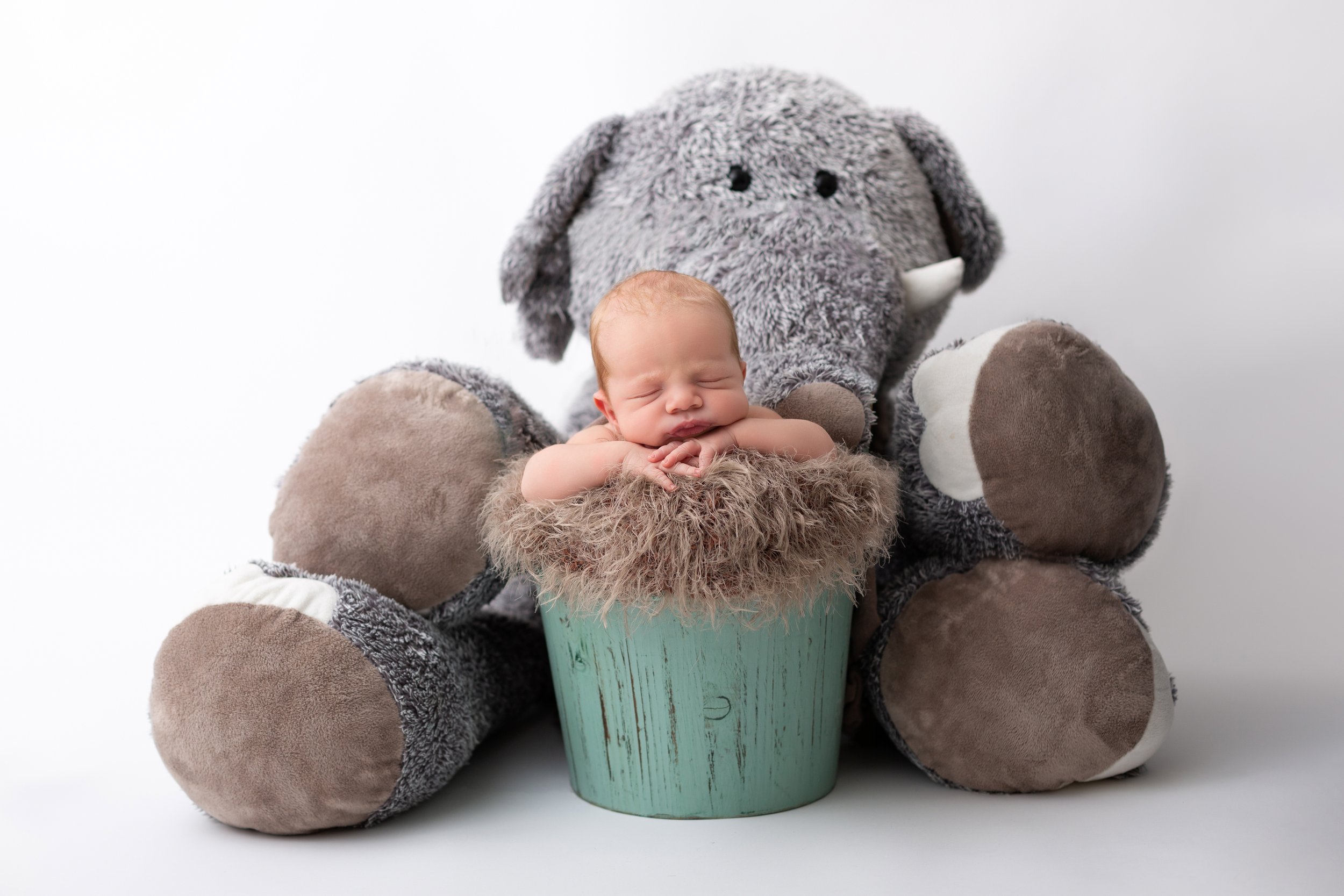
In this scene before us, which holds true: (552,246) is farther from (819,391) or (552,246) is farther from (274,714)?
(274,714)

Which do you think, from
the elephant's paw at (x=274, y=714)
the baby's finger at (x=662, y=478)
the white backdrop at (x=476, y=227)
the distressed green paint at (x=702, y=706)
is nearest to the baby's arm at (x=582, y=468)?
the baby's finger at (x=662, y=478)

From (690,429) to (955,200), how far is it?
648mm

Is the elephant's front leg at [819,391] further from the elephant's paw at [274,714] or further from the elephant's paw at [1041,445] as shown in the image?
the elephant's paw at [274,714]

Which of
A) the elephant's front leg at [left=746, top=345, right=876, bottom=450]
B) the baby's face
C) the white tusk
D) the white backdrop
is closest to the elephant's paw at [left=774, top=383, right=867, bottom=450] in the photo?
the elephant's front leg at [left=746, top=345, right=876, bottom=450]

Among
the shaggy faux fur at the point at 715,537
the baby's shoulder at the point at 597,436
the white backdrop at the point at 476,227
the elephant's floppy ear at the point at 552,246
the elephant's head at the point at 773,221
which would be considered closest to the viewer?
the shaggy faux fur at the point at 715,537

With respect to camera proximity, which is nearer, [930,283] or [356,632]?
[356,632]

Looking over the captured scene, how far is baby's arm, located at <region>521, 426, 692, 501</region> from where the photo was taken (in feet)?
3.50

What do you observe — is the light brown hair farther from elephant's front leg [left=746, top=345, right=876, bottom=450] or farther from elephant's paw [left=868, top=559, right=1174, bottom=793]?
elephant's paw [left=868, top=559, right=1174, bottom=793]

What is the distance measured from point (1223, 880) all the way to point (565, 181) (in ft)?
3.34

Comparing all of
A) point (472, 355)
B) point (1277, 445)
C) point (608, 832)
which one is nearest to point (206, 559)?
point (472, 355)

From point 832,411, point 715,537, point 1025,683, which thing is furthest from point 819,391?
point 1025,683

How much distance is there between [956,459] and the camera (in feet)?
4.02

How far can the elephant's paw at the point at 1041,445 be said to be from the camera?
1.19 metres

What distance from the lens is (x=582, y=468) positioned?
42.9 inches
